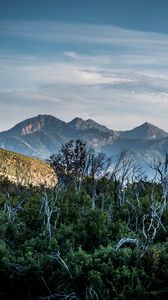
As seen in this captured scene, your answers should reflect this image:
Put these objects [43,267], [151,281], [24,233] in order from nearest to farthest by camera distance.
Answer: [151,281]
[43,267]
[24,233]

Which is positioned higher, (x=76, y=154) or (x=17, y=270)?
(x=76, y=154)

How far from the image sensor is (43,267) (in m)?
20.0

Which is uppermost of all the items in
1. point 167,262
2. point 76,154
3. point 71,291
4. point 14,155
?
point 14,155

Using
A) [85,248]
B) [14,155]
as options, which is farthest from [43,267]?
[14,155]

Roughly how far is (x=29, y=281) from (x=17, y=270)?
72 cm

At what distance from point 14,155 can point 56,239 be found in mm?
124072

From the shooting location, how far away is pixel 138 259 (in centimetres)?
1914

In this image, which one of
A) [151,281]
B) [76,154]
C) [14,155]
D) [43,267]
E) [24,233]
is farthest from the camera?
[14,155]

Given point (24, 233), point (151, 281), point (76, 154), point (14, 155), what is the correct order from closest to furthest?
point (151, 281)
point (24, 233)
point (76, 154)
point (14, 155)

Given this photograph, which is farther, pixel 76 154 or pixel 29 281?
pixel 76 154

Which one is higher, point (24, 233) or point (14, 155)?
point (14, 155)

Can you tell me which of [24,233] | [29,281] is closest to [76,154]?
[24,233]

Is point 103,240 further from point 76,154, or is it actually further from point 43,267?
point 76,154

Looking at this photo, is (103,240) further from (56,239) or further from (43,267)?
(43,267)
